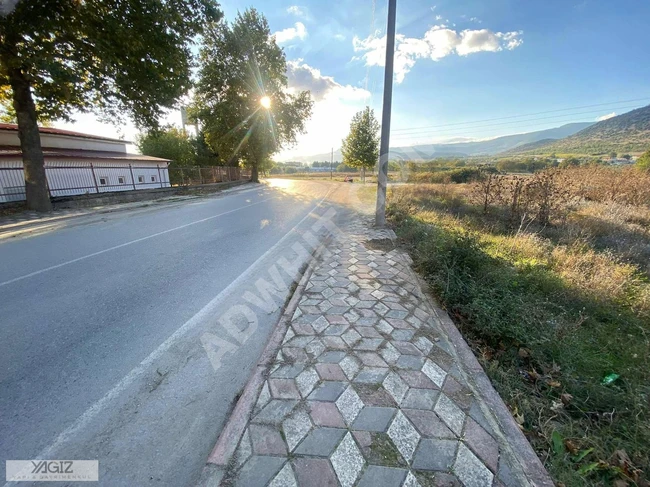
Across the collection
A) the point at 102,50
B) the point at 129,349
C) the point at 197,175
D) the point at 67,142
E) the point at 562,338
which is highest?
the point at 102,50

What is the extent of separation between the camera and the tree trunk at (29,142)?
976 cm

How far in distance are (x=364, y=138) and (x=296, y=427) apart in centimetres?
3781

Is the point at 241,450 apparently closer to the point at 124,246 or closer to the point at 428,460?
the point at 428,460

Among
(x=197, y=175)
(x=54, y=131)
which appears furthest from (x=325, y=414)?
(x=54, y=131)

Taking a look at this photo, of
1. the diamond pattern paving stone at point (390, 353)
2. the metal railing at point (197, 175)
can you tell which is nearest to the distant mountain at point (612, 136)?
the metal railing at point (197, 175)

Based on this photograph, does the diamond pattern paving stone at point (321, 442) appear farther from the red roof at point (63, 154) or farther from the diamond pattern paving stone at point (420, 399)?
the red roof at point (63, 154)

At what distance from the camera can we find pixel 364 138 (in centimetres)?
3572

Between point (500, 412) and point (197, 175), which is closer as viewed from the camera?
point (500, 412)

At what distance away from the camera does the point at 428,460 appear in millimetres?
1624

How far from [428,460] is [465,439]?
336 millimetres

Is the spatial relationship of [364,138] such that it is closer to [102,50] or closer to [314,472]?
[102,50]

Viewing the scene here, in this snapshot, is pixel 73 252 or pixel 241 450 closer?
pixel 241 450

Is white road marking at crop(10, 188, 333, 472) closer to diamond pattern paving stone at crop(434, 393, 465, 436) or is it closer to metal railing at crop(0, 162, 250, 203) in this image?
diamond pattern paving stone at crop(434, 393, 465, 436)

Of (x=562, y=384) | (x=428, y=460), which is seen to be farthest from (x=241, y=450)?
(x=562, y=384)
